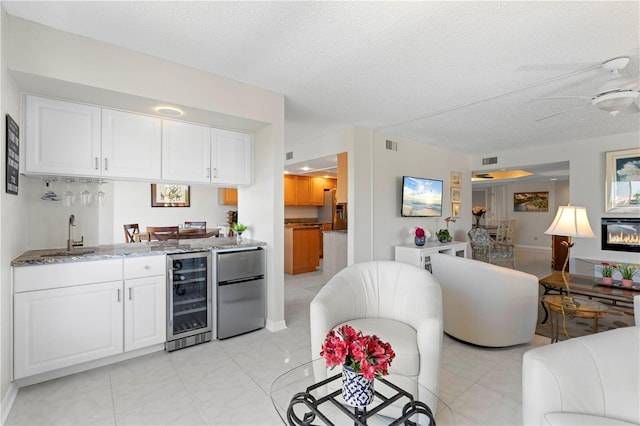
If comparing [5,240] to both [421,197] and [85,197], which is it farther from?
[421,197]

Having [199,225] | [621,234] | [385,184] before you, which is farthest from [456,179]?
[199,225]

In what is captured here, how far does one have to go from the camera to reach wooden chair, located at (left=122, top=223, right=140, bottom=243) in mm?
3711

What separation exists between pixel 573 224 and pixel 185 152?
12.3 feet

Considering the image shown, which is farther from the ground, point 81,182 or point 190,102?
point 190,102

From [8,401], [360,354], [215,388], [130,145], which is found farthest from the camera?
[130,145]

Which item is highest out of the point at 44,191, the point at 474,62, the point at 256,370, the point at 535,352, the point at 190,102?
the point at 474,62

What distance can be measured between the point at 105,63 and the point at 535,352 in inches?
131

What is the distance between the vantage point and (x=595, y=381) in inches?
49.3

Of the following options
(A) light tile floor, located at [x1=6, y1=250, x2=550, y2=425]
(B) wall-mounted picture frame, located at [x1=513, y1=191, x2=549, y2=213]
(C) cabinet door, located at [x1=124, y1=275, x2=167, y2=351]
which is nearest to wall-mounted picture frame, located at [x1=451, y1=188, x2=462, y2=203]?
(A) light tile floor, located at [x1=6, y1=250, x2=550, y2=425]

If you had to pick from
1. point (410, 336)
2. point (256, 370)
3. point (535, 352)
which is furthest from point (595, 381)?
point (256, 370)

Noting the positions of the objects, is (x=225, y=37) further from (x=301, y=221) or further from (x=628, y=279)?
(x=301, y=221)

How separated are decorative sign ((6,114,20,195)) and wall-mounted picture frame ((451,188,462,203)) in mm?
6313

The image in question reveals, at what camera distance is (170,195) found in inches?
157

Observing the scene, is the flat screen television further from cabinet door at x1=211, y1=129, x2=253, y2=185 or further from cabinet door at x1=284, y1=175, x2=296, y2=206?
cabinet door at x1=284, y1=175, x2=296, y2=206
